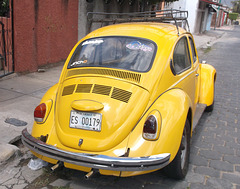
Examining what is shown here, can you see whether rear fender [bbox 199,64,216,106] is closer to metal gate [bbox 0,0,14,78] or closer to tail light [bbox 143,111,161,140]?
tail light [bbox 143,111,161,140]

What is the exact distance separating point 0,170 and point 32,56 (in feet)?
15.4

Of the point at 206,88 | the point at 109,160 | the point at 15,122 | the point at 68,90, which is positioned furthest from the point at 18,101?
the point at 206,88

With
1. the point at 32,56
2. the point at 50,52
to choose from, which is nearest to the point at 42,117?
the point at 32,56

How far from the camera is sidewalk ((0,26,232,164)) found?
387 centimetres

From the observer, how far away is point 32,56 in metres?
7.42

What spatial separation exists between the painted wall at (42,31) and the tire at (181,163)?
5.23m

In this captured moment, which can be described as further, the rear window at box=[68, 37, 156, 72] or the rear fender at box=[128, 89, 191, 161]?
the rear window at box=[68, 37, 156, 72]

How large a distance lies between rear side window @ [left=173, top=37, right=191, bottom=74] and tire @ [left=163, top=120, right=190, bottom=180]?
0.85 metres

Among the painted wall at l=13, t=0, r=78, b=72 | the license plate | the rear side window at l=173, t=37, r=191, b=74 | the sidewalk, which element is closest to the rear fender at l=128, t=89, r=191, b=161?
the license plate

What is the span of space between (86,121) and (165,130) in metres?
0.83

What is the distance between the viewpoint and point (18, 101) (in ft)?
17.5

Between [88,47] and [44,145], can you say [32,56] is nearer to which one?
[88,47]

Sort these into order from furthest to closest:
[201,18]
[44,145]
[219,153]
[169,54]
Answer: [201,18] < [219,153] < [169,54] < [44,145]

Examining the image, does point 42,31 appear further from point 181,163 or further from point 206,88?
point 181,163
